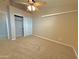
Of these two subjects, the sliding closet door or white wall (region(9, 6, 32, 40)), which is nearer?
white wall (region(9, 6, 32, 40))

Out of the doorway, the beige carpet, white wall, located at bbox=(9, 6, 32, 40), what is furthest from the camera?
the doorway

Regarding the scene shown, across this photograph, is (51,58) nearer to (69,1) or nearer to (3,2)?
(69,1)

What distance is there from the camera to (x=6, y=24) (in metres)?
4.82

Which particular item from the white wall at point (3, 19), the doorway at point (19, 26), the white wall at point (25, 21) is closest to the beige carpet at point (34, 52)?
the white wall at point (3, 19)

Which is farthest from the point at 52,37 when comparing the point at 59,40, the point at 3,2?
the point at 3,2

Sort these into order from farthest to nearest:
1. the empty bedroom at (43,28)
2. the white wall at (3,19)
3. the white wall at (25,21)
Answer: the white wall at (25,21)
the white wall at (3,19)
the empty bedroom at (43,28)

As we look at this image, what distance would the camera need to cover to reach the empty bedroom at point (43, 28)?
10.4 feet

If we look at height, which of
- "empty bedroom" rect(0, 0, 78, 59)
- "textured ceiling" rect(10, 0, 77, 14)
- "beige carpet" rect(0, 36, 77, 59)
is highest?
"textured ceiling" rect(10, 0, 77, 14)

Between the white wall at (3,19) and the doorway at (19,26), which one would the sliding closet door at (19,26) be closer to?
the doorway at (19,26)

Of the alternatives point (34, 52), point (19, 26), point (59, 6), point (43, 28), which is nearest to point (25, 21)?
point (19, 26)

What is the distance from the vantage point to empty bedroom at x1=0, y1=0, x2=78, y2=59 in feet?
10.4

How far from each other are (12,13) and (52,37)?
242 centimetres

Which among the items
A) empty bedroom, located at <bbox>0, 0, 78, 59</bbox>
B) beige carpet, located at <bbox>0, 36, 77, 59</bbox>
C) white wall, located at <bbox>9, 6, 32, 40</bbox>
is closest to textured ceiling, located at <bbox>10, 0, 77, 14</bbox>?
empty bedroom, located at <bbox>0, 0, 78, 59</bbox>

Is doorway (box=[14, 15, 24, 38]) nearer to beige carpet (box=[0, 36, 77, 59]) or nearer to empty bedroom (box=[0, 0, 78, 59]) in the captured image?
empty bedroom (box=[0, 0, 78, 59])
